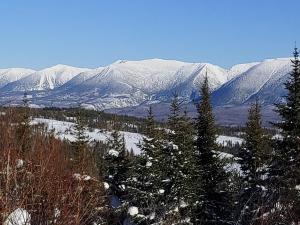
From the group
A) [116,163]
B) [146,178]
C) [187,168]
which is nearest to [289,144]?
[187,168]

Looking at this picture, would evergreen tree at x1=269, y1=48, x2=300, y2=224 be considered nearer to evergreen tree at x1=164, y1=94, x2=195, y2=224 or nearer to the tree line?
the tree line

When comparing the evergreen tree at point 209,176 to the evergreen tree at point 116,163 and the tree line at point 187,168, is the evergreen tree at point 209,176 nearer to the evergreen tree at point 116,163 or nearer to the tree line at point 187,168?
the tree line at point 187,168

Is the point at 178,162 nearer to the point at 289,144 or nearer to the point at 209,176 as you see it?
the point at 289,144

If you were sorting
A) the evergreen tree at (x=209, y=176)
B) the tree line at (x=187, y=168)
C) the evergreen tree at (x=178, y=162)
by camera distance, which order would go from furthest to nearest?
1. the evergreen tree at (x=209, y=176)
2. the evergreen tree at (x=178, y=162)
3. the tree line at (x=187, y=168)

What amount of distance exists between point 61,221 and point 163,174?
21.1 metres

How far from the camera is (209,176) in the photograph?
34.8 metres

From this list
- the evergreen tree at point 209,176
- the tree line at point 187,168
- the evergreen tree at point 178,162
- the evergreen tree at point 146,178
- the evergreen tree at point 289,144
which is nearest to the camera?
the tree line at point 187,168

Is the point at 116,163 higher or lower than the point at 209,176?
higher

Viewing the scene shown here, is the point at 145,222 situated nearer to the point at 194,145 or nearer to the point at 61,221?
the point at 194,145

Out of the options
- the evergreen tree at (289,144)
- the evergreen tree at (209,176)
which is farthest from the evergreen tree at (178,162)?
the evergreen tree at (289,144)

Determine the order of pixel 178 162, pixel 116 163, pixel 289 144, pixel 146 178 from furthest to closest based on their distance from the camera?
pixel 116 163 → pixel 178 162 → pixel 289 144 → pixel 146 178

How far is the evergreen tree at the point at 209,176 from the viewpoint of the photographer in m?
33.5

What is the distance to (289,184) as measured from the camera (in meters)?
26.1

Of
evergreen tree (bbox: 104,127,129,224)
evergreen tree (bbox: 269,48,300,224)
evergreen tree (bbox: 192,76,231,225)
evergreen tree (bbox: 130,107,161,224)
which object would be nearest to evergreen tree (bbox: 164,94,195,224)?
evergreen tree (bbox: 130,107,161,224)
